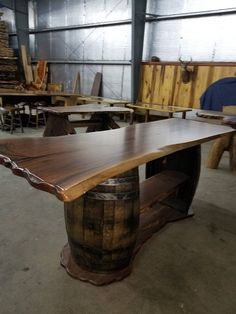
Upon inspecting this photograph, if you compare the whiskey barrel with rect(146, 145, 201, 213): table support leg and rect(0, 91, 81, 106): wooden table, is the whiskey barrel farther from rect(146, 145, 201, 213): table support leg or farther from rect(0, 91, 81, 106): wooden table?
rect(0, 91, 81, 106): wooden table

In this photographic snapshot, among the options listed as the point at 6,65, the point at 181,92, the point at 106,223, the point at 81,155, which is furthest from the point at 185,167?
the point at 6,65

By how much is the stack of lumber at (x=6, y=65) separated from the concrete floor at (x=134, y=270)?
752 cm

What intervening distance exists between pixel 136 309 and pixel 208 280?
1.75 feet

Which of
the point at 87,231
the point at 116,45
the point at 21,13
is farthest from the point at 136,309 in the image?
the point at 21,13

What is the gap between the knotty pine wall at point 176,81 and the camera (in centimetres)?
589

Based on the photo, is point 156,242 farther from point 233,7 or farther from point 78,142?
point 233,7

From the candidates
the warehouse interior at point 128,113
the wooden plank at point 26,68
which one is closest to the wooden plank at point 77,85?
the warehouse interior at point 128,113

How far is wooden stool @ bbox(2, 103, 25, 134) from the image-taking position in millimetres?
5520

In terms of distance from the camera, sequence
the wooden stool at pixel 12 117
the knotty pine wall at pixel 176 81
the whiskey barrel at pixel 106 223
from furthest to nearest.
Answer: the knotty pine wall at pixel 176 81 → the wooden stool at pixel 12 117 → the whiskey barrel at pixel 106 223

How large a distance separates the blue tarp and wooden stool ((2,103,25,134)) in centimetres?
395

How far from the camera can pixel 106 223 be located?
1.45 meters

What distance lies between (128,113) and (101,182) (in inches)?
197

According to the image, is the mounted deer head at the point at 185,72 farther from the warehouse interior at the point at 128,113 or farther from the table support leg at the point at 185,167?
the table support leg at the point at 185,167

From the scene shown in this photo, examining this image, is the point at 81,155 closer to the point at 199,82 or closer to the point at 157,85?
the point at 199,82
